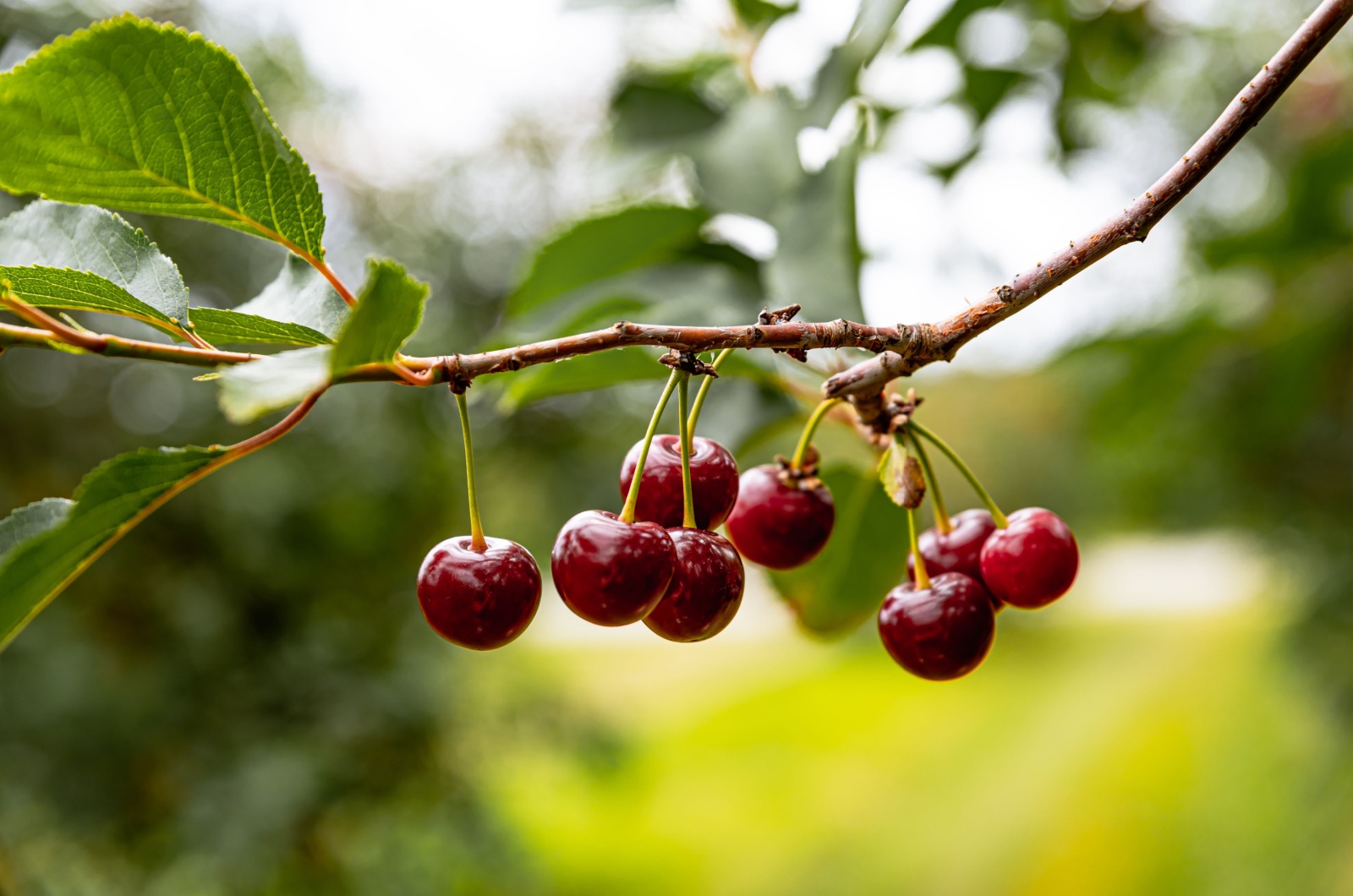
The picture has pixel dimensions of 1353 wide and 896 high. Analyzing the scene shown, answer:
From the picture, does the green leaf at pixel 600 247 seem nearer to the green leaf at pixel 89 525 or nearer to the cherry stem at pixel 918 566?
the cherry stem at pixel 918 566

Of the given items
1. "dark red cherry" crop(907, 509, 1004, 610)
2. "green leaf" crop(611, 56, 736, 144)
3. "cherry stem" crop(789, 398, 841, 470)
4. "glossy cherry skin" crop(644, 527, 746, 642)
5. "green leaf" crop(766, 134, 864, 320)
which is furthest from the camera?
"green leaf" crop(611, 56, 736, 144)

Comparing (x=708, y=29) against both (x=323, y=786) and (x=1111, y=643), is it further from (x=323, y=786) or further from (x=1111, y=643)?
(x=1111, y=643)

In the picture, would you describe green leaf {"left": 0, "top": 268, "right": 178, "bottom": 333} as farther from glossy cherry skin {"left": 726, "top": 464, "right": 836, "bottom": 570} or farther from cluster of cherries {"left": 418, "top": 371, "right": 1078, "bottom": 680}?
glossy cherry skin {"left": 726, "top": 464, "right": 836, "bottom": 570}

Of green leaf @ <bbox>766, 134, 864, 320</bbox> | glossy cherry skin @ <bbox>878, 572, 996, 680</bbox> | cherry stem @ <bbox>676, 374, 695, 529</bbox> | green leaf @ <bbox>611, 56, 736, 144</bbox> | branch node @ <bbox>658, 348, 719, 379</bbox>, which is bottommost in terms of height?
glossy cherry skin @ <bbox>878, 572, 996, 680</bbox>

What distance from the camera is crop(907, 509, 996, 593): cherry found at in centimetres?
130

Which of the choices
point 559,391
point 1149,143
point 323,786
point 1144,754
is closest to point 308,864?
point 323,786

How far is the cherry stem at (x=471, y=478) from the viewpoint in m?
0.90

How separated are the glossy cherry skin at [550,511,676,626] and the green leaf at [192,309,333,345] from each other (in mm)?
320

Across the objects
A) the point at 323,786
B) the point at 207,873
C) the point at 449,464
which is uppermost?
the point at 449,464

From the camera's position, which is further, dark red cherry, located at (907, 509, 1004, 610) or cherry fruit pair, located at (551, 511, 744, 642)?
dark red cherry, located at (907, 509, 1004, 610)

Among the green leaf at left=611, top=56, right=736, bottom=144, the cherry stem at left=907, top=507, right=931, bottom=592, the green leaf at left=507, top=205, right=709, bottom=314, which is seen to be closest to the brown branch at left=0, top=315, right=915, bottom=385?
the cherry stem at left=907, top=507, right=931, bottom=592

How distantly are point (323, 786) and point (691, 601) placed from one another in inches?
149

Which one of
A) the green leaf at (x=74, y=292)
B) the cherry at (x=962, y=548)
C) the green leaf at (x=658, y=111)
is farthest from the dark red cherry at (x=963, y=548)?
the green leaf at (x=658, y=111)

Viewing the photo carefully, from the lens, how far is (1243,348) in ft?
11.3
